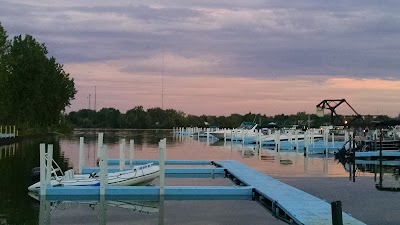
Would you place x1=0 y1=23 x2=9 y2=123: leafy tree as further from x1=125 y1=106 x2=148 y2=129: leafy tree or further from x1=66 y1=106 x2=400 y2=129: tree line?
x1=125 y1=106 x2=148 y2=129: leafy tree

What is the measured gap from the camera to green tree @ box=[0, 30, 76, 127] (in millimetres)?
68500

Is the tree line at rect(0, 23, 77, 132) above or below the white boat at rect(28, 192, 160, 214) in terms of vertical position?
above

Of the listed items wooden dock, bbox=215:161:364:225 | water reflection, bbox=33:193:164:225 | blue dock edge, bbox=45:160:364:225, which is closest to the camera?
wooden dock, bbox=215:161:364:225

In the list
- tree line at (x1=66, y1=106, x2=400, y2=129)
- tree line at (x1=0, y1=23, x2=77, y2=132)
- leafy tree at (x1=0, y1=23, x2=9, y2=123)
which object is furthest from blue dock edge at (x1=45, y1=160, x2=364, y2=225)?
tree line at (x1=66, y1=106, x2=400, y2=129)

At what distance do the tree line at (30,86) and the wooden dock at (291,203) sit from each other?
49.2 meters

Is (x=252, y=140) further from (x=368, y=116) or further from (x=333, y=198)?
(x=333, y=198)

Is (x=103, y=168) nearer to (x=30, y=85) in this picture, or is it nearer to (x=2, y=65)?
(x=2, y=65)

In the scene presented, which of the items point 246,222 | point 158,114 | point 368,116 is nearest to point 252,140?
point 368,116

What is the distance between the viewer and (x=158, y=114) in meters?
156

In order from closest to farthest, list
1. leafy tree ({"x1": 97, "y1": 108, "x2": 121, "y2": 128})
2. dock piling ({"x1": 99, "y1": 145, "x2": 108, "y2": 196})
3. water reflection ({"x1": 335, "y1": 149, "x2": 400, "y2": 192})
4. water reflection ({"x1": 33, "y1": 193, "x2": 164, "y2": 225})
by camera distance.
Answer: water reflection ({"x1": 33, "y1": 193, "x2": 164, "y2": 225}), dock piling ({"x1": 99, "y1": 145, "x2": 108, "y2": 196}), water reflection ({"x1": 335, "y1": 149, "x2": 400, "y2": 192}), leafy tree ({"x1": 97, "y1": 108, "x2": 121, "y2": 128})

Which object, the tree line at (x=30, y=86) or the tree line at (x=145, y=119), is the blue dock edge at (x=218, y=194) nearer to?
the tree line at (x=30, y=86)

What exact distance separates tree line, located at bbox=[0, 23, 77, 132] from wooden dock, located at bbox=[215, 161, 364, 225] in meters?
49.2

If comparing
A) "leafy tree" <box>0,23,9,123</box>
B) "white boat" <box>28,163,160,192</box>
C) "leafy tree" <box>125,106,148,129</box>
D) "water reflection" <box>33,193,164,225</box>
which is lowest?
"water reflection" <box>33,193,164,225</box>

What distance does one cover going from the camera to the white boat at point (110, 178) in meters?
18.7
